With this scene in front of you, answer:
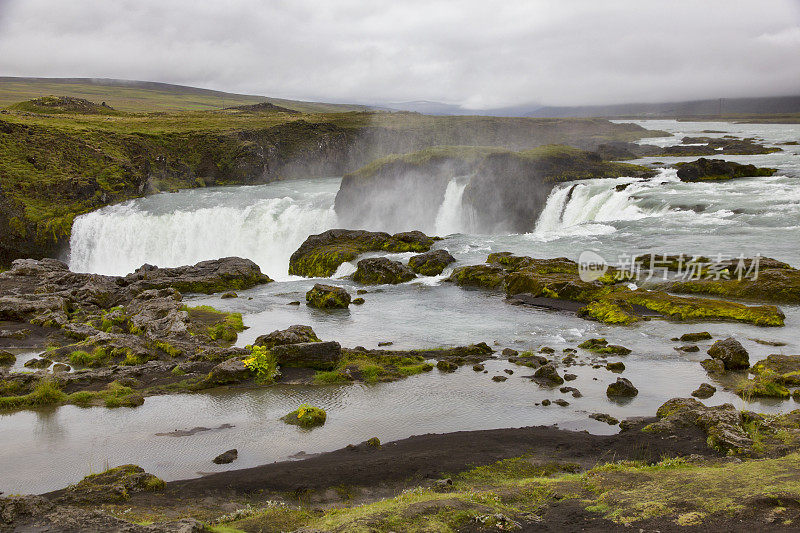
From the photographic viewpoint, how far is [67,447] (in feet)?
53.2

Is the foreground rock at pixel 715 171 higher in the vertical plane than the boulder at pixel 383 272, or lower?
higher

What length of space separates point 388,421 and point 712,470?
28.9 ft

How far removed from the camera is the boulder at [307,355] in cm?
2178

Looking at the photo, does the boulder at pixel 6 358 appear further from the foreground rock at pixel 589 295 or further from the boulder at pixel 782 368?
the boulder at pixel 782 368

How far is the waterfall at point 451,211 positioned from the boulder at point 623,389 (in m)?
38.7

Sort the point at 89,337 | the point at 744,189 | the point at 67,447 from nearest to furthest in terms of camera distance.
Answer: the point at 67,447 → the point at 89,337 → the point at 744,189

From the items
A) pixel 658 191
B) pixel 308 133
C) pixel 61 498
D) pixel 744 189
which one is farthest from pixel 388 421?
pixel 308 133

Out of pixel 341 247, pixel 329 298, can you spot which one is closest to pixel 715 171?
pixel 341 247

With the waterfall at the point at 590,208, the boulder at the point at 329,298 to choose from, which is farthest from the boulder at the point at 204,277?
the waterfall at the point at 590,208

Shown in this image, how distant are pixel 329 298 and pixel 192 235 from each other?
101ft

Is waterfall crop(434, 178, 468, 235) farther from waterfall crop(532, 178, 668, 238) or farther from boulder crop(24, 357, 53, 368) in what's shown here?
boulder crop(24, 357, 53, 368)

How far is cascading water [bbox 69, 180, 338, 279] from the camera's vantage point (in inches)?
A: 2174

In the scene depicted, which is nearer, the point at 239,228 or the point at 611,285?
the point at 611,285

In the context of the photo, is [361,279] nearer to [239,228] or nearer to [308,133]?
[239,228]
